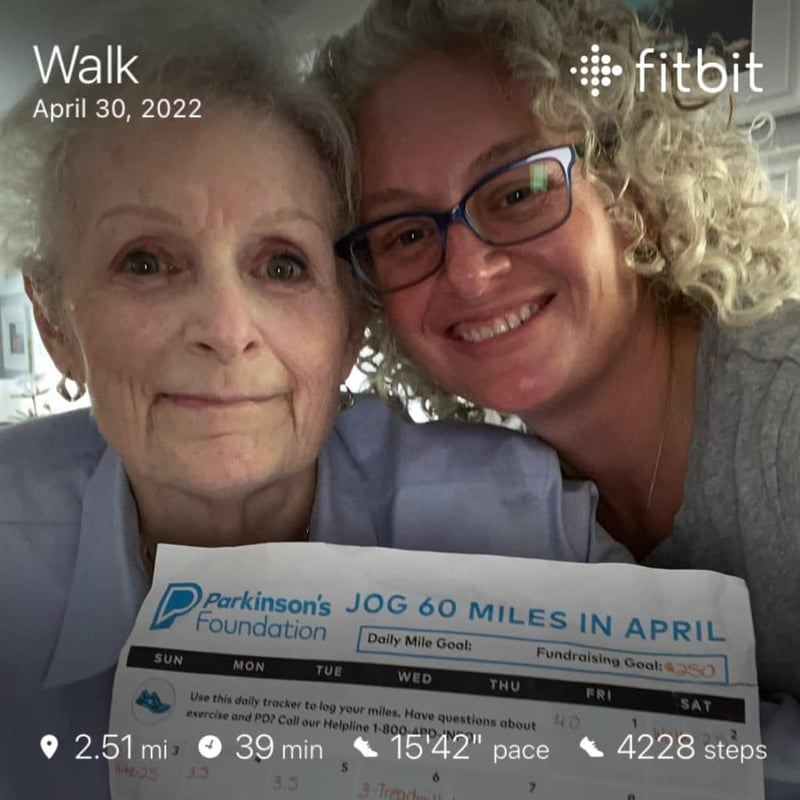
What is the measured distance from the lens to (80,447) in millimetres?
663

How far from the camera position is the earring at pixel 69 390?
1.96 feet

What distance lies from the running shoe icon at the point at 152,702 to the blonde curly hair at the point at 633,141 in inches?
14.0

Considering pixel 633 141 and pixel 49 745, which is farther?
pixel 633 141

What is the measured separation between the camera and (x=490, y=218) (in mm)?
584

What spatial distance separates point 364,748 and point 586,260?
412 millimetres

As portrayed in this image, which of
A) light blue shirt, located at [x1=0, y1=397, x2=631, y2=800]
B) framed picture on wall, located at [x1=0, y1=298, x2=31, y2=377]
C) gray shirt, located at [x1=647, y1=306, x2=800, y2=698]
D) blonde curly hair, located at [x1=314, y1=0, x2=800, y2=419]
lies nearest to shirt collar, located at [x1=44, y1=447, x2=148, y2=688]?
light blue shirt, located at [x1=0, y1=397, x2=631, y2=800]

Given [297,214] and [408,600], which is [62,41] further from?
[408,600]

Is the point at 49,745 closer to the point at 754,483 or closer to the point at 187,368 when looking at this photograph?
the point at 187,368

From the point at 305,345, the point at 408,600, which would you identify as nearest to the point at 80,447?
the point at 305,345

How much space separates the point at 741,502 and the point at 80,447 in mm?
576

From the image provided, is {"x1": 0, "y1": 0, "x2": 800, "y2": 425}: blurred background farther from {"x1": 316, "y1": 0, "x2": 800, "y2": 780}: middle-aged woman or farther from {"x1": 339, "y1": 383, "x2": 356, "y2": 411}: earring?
{"x1": 339, "y1": 383, "x2": 356, "y2": 411}: earring

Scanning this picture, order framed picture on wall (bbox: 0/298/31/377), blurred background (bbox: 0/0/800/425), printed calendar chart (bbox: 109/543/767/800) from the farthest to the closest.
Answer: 1. framed picture on wall (bbox: 0/298/31/377)
2. blurred background (bbox: 0/0/800/425)
3. printed calendar chart (bbox: 109/543/767/800)

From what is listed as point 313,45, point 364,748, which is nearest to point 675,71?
point 313,45

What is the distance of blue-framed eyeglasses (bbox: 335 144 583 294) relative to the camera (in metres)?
0.58
